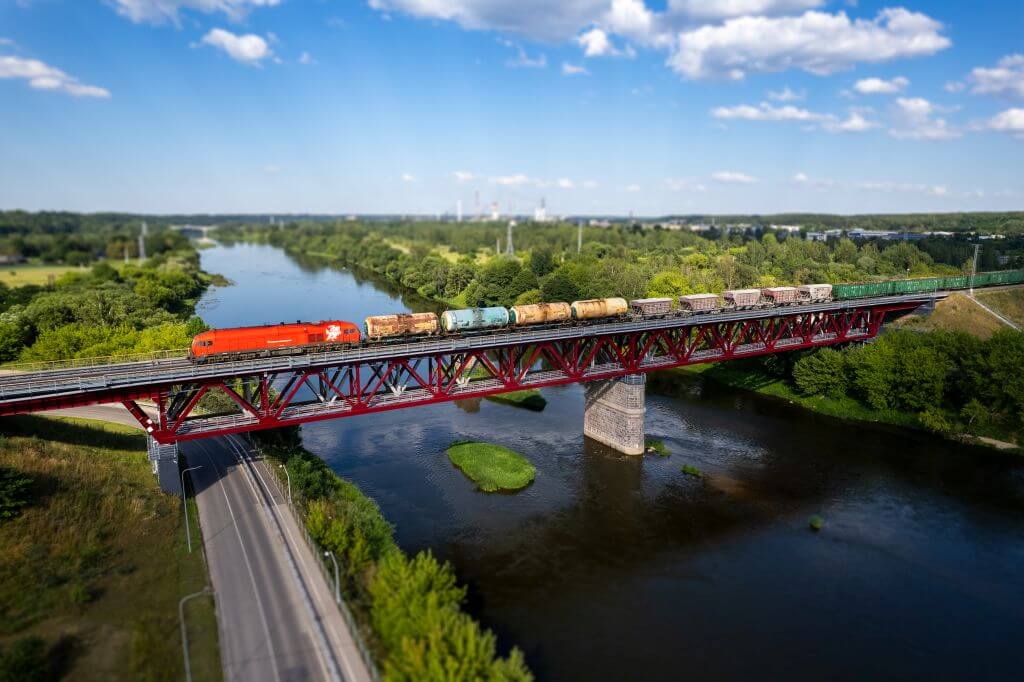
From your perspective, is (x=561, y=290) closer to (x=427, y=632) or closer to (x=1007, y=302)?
(x=1007, y=302)

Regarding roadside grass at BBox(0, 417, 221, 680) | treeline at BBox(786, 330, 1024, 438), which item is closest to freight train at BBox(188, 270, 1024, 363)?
treeline at BBox(786, 330, 1024, 438)

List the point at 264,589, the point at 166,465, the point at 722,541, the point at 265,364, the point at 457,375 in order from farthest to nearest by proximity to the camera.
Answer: the point at 457,375 → the point at 722,541 → the point at 166,465 → the point at 265,364 → the point at 264,589

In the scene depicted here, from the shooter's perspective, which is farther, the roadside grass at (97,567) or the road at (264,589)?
the roadside grass at (97,567)

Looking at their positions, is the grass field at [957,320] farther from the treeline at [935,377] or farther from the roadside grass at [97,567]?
the roadside grass at [97,567]

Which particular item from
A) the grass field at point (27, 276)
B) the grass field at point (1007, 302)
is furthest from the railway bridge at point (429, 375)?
the grass field at point (27, 276)

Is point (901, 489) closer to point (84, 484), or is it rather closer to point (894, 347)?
point (894, 347)

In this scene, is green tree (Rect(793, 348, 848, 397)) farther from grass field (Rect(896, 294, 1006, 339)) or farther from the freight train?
grass field (Rect(896, 294, 1006, 339))

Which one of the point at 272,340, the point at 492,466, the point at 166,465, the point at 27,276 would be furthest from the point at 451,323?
the point at 27,276
